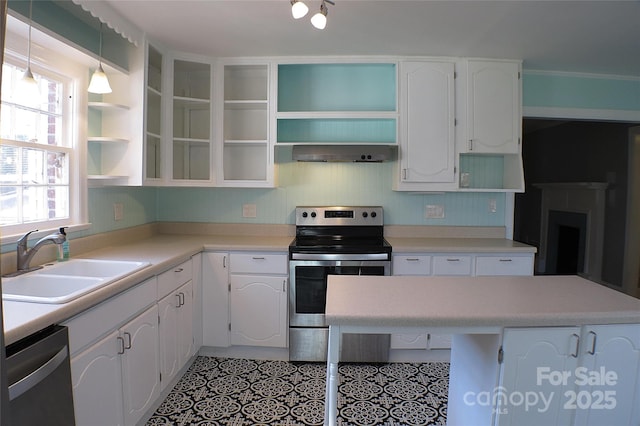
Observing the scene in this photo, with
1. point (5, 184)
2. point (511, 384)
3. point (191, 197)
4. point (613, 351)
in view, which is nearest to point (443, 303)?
point (511, 384)

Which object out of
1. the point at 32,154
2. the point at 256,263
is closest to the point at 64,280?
the point at 32,154

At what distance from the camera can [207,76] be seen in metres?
2.97

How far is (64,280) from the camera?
1.72 metres

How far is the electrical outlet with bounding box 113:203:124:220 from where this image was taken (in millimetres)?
2576

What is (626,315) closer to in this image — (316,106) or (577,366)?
(577,366)

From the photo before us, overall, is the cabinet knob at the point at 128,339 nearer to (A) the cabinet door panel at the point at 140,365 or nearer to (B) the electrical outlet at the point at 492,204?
(A) the cabinet door panel at the point at 140,365

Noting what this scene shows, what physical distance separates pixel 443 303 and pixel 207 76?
2.62 meters

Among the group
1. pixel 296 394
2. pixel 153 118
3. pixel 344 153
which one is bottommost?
pixel 296 394

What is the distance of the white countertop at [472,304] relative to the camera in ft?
4.04

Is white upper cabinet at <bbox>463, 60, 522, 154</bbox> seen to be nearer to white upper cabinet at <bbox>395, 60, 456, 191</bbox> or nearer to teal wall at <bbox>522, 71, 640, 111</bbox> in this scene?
white upper cabinet at <bbox>395, 60, 456, 191</bbox>

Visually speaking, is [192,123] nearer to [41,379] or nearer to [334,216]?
[334,216]

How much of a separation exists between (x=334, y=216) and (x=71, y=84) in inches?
80.9

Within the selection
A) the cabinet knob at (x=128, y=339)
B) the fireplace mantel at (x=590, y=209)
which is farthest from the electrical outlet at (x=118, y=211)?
the fireplace mantel at (x=590, y=209)

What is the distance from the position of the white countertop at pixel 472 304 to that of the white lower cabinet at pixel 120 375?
3.28ft
